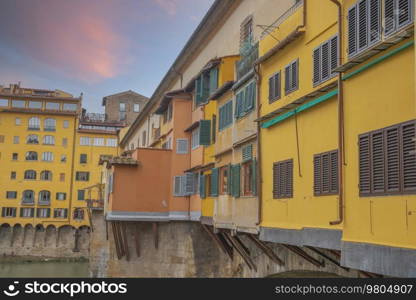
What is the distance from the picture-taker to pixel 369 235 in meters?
8.86

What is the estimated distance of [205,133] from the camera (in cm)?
2189

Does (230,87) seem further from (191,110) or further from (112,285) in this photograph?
(112,285)

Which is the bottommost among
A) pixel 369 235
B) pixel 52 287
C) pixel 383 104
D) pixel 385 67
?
pixel 52 287

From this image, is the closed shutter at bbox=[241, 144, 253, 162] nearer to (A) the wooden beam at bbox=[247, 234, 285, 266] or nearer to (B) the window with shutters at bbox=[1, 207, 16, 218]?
(A) the wooden beam at bbox=[247, 234, 285, 266]

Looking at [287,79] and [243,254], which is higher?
[287,79]

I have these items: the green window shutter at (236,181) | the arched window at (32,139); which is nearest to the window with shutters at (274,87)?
the green window shutter at (236,181)

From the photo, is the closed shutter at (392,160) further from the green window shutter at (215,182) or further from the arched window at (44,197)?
the arched window at (44,197)

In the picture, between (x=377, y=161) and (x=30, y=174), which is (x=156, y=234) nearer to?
(x=377, y=161)

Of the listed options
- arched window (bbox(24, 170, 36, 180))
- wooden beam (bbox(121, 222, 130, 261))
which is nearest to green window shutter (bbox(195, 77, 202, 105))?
wooden beam (bbox(121, 222, 130, 261))

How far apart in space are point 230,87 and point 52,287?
1123cm

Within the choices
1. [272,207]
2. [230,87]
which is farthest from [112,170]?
[272,207]

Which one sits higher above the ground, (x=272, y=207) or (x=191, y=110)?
(x=191, y=110)

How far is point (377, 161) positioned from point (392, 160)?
0.37 m

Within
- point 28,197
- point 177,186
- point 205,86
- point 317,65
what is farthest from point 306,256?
point 28,197
